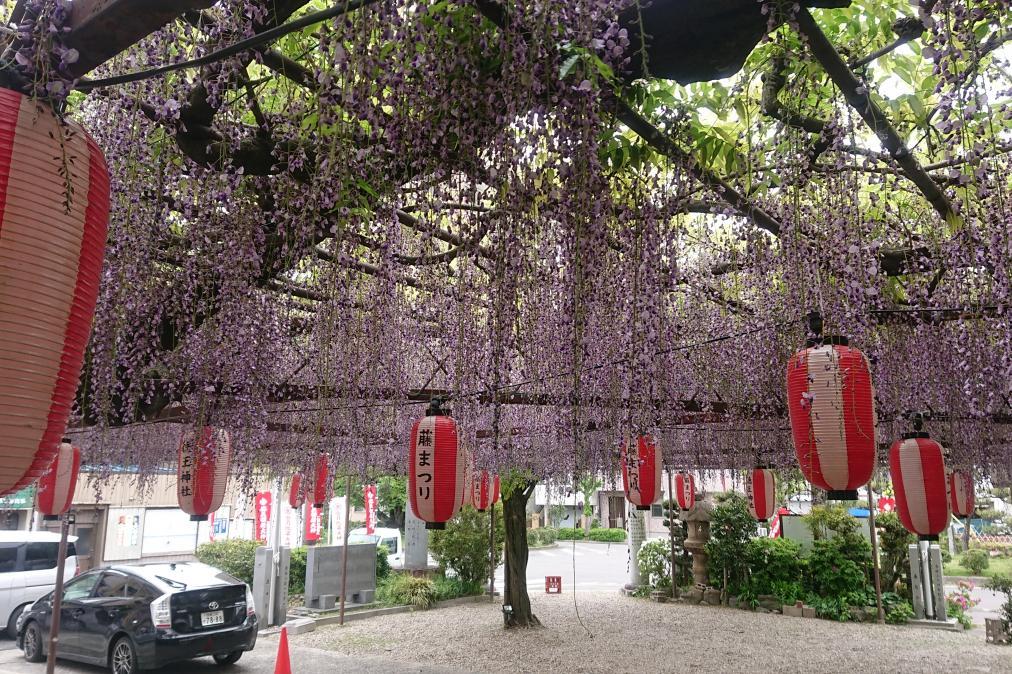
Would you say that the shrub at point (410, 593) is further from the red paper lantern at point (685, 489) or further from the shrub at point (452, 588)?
the red paper lantern at point (685, 489)

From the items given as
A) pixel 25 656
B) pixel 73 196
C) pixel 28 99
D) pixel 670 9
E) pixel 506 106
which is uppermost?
pixel 670 9

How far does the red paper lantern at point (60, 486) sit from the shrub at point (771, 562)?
35.7 ft

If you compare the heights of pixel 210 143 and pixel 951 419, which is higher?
pixel 210 143

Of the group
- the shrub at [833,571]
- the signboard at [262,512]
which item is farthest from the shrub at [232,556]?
the shrub at [833,571]

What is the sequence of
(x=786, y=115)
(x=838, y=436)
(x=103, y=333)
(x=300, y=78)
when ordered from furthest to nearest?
1. (x=103, y=333)
2. (x=838, y=436)
3. (x=786, y=115)
4. (x=300, y=78)

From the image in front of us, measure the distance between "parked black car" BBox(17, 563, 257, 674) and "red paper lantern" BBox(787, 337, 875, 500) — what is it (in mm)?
6546

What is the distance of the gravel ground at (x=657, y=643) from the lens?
7.75 m

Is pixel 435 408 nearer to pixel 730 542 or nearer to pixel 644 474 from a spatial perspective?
pixel 644 474

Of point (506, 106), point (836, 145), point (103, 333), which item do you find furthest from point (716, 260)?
point (103, 333)

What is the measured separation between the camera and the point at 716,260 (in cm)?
489

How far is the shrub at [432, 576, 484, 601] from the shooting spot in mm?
12116

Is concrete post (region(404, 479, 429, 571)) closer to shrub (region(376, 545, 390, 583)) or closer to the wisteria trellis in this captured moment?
shrub (region(376, 545, 390, 583))

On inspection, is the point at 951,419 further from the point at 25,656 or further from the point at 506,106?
the point at 25,656

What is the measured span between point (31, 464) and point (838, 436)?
3297 mm
